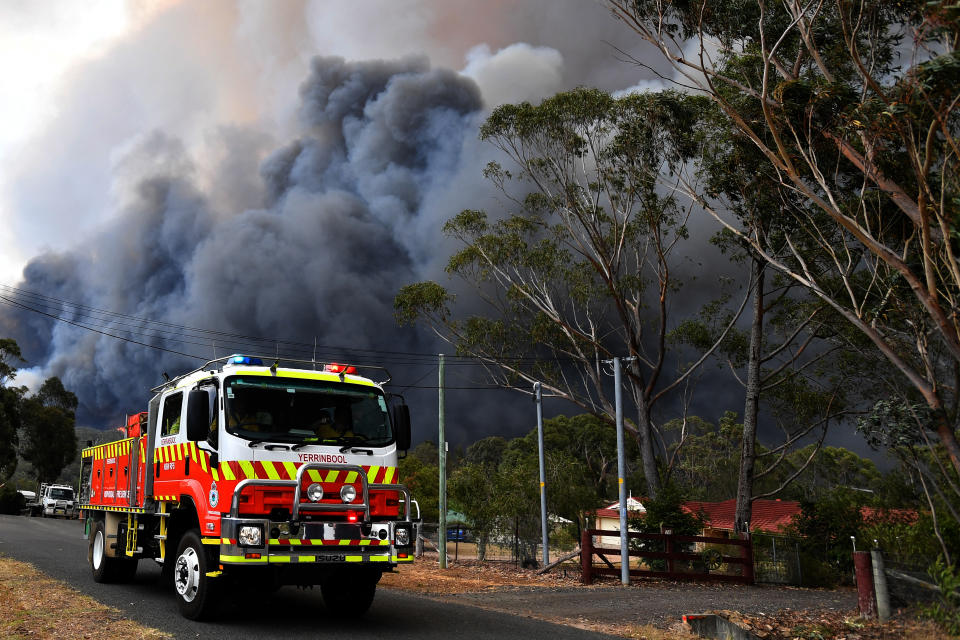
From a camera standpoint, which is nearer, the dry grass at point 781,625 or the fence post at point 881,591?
the dry grass at point 781,625

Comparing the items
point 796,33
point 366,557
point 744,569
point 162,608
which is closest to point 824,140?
point 796,33

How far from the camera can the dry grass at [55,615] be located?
8.30m

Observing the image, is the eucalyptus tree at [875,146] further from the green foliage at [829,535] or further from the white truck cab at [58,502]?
the white truck cab at [58,502]

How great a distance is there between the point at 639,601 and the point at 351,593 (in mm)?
6703

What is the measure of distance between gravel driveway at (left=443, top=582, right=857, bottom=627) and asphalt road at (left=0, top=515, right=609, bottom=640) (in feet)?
4.35

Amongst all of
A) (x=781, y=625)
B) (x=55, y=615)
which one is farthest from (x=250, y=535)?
(x=781, y=625)

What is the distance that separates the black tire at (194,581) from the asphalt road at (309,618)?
159 millimetres

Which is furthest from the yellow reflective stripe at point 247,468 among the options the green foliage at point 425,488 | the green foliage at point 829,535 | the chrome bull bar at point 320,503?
the green foliage at point 425,488

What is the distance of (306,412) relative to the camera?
9.27 m

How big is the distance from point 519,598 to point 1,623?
27.8 feet

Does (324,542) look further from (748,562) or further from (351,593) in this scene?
(748,562)

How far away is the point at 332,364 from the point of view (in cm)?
1022

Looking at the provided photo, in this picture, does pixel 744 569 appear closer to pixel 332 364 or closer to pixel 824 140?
pixel 824 140

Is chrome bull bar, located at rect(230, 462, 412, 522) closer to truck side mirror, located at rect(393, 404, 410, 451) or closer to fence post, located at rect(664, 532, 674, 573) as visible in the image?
truck side mirror, located at rect(393, 404, 410, 451)
